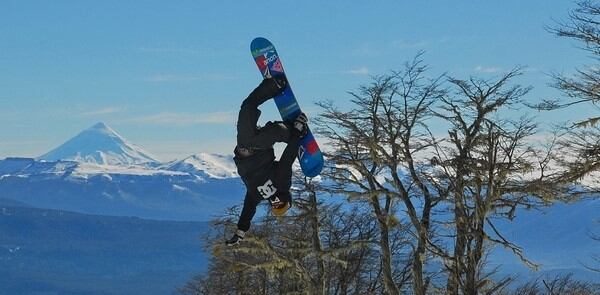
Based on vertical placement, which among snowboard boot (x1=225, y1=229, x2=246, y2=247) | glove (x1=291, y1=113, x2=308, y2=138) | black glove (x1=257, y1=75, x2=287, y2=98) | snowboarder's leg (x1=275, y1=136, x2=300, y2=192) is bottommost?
snowboard boot (x1=225, y1=229, x2=246, y2=247)

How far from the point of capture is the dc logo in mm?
6973

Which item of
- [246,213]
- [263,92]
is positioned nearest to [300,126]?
[263,92]

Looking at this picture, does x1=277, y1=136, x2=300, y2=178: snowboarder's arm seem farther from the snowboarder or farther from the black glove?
the black glove

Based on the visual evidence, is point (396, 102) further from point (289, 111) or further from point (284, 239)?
point (289, 111)

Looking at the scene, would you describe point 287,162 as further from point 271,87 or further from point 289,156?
point 271,87

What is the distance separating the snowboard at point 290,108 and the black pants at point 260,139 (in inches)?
5.7

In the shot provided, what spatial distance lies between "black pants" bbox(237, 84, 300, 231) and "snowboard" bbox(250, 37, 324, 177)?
0.14 meters

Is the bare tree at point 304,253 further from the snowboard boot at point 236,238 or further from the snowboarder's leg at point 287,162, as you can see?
the snowboarder's leg at point 287,162

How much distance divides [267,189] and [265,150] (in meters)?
0.33

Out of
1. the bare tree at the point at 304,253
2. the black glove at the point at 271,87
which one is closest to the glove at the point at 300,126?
the black glove at the point at 271,87

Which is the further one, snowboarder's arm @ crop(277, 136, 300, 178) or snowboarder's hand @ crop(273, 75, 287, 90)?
snowboarder's arm @ crop(277, 136, 300, 178)

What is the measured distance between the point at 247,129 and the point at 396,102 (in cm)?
1708

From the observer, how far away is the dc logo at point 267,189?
697cm

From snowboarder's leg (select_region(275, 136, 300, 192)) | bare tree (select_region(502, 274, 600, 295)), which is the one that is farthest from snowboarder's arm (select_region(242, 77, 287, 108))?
bare tree (select_region(502, 274, 600, 295))
